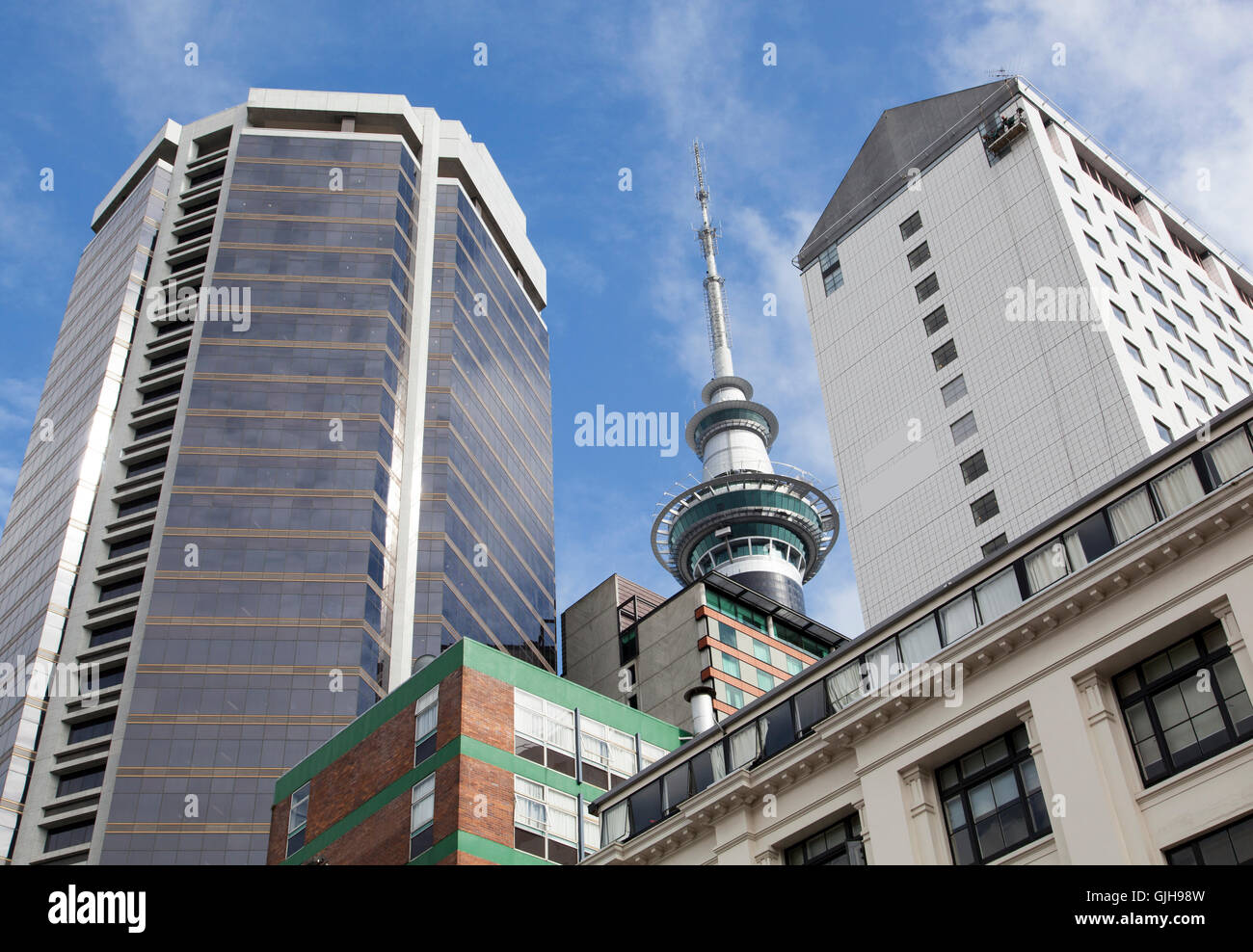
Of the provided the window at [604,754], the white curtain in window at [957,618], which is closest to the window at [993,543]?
the window at [604,754]

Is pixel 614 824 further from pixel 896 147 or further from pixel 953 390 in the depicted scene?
pixel 896 147

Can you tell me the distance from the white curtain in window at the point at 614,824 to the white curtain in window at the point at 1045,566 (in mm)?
14715

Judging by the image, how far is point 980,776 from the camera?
3044 centimetres

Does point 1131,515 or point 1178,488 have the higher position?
point 1178,488

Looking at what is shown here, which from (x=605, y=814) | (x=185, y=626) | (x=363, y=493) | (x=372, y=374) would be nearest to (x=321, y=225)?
(x=372, y=374)

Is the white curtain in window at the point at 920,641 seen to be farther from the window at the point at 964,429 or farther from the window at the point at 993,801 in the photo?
the window at the point at 964,429

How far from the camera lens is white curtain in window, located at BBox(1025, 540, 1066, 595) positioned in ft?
102

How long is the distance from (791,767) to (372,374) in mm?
99684

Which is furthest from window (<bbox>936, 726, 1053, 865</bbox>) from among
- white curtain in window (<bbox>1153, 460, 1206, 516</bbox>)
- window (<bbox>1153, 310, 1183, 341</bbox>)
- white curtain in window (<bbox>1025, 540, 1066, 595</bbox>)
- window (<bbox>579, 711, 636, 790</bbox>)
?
window (<bbox>1153, 310, 1183, 341</bbox>)

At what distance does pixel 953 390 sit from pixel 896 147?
23510 mm

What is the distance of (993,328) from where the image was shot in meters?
82.1

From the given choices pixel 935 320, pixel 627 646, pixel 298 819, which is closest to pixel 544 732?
pixel 298 819

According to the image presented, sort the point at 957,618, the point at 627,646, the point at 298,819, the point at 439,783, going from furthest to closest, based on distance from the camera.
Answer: the point at 627,646 → the point at 298,819 → the point at 439,783 → the point at 957,618

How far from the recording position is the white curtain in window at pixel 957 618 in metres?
32.8
